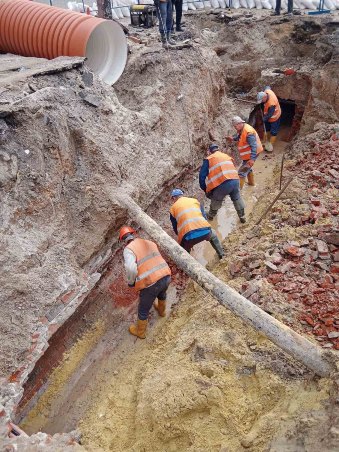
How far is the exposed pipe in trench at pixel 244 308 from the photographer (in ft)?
11.7

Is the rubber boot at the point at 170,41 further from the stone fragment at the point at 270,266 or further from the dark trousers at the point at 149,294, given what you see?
the dark trousers at the point at 149,294

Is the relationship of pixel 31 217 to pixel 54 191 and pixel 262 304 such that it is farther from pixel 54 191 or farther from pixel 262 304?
pixel 262 304

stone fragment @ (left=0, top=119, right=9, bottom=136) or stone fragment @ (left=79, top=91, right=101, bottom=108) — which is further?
stone fragment @ (left=79, top=91, right=101, bottom=108)

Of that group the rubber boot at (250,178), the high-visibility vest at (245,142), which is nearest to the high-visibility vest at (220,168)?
the high-visibility vest at (245,142)

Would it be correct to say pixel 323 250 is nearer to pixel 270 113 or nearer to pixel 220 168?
pixel 220 168

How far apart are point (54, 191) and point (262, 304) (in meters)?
2.89

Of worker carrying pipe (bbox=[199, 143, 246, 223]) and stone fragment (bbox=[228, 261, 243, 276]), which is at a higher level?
worker carrying pipe (bbox=[199, 143, 246, 223])

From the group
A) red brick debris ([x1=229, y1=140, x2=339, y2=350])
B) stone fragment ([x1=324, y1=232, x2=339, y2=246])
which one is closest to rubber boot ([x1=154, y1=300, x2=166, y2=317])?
red brick debris ([x1=229, y1=140, x2=339, y2=350])

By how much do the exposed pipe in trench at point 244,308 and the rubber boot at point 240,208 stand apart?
2229 millimetres

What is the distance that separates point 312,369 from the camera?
3.54 meters

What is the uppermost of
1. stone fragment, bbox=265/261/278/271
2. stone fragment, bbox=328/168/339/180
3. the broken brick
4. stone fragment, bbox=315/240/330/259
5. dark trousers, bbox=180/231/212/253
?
stone fragment, bbox=315/240/330/259

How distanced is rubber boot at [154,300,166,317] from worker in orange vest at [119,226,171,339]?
38 centimetres

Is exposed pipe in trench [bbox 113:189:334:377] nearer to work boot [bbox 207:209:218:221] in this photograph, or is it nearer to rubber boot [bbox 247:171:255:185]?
work boot [bbox 207:209:218:221]

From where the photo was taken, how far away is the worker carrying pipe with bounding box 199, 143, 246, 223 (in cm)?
673
